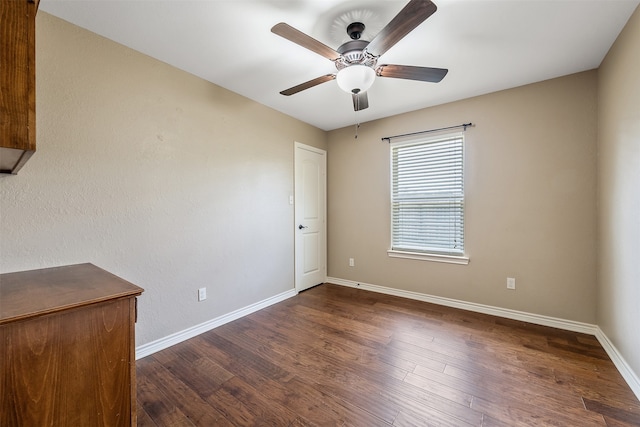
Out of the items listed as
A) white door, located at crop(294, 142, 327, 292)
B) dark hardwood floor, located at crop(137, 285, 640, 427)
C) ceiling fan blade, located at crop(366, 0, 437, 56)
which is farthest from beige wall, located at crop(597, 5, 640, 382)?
white door, located at crop(294, 142, 327, 292)

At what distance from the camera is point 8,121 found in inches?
35.4

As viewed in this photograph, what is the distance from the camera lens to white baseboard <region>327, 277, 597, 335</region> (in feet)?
7.82

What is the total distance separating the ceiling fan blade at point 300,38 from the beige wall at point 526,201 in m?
1.98

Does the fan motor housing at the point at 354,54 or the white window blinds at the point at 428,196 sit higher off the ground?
the fan motor housing at the point at 354,54

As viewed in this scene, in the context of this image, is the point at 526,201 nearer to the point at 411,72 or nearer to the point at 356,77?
the point at 411,72

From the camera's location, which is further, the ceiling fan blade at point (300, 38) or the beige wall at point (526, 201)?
the beige wall at point (526, 201)

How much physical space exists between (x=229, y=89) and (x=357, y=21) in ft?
5.04

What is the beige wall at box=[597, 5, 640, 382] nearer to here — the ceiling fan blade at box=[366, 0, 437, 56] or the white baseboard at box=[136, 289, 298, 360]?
the ceiling fan blade at box=[366, 0, 437, 56]

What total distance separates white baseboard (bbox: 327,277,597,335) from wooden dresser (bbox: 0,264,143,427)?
2958mm

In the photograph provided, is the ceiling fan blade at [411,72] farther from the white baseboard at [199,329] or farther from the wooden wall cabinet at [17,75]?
the white baseboard at [199,329]

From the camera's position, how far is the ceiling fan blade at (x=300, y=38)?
1.37 meters

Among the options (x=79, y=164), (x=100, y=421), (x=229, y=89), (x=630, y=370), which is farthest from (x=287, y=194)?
(x=630, y=370)

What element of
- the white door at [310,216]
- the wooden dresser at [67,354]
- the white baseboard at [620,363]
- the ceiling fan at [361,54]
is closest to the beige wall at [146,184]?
the white door at [310,216]

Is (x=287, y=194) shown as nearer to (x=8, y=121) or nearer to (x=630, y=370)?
(x=8, y=121)
